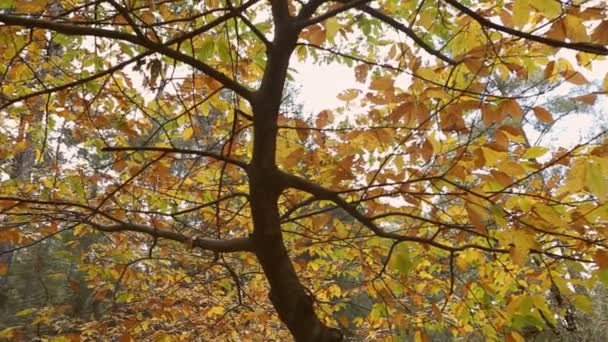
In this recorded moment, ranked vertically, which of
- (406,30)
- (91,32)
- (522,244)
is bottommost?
(522,244)

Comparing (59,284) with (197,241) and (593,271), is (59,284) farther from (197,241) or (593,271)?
(593,271)

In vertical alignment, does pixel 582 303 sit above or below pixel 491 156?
below

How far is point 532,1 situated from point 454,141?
2.14 feet

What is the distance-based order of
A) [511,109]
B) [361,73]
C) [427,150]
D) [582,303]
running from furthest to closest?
[361,73]
[582,303]
[427,150]
[511,109]

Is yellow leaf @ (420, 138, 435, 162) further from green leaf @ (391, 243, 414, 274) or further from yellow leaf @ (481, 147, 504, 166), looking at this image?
green leaf @ (391, 243, 414, 274)

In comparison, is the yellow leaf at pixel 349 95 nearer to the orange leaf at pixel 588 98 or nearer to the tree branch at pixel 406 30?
the tree branch at pixel 406 30

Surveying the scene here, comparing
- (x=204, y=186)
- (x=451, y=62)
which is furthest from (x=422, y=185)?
(x=204, y=186)

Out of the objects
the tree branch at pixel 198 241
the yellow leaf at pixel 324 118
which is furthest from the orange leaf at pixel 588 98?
the tree branch at pixel 198 241

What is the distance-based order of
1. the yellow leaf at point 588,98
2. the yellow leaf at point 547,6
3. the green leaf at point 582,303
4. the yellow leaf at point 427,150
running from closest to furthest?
1. the yellow leaf at point 547,6
2. the yellow leaf at point 588,98
3. the yellow leaf at point 427,150
4. the green leaf at point 582,303

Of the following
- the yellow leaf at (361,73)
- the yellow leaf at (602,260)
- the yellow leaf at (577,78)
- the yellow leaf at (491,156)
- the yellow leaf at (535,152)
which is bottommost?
the yellow leaf at (602,260)

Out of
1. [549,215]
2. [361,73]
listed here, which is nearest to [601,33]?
[549,215]

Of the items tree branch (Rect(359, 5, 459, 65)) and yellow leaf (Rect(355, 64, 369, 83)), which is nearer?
tree branch (Rect(359, 5, 459, 65))

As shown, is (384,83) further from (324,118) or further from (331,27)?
(331,27)

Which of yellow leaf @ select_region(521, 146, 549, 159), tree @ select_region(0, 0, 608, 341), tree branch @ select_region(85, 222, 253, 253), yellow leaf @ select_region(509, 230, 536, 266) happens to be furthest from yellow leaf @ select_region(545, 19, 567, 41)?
tree branch @ select_region(85, 222, 253, 253)
